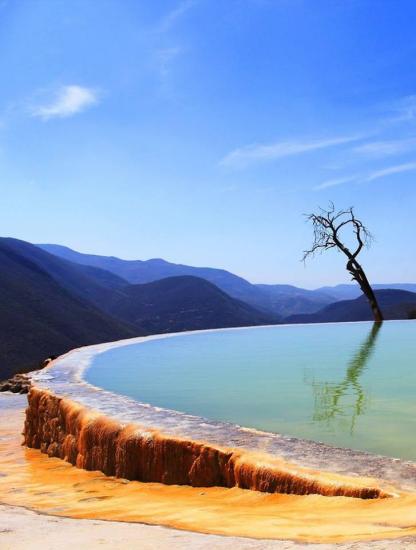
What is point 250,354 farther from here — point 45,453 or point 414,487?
point 414,487

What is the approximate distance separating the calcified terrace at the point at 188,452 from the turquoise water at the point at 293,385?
19.1 inches

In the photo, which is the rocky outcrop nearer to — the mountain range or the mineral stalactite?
the mineral stalactite

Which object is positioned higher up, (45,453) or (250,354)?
(250,354)

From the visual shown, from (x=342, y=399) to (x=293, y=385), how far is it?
65 cm

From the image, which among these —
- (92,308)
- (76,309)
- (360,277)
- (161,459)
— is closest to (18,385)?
(161,459)

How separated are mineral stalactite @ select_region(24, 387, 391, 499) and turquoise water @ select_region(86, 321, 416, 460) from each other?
69 centimetres

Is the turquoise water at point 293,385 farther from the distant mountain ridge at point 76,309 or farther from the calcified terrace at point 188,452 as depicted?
the distant mountain ridge at point 76,309

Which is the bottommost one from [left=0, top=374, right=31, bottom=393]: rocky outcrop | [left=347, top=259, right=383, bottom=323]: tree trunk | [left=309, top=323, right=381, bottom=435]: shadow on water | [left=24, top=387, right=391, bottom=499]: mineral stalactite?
[left=0, top=374, right=31, bottom=393]: rocky outcrop

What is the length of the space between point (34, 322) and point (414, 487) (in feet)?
160

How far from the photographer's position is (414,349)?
307 inches

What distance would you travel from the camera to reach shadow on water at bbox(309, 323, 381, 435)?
3813 millimetres

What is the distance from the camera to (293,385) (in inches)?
199

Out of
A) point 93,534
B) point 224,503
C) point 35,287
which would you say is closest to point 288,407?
point 224,503

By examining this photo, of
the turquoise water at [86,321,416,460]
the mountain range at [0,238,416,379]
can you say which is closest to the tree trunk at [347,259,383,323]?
the mountain range at [0,238,416,379]
